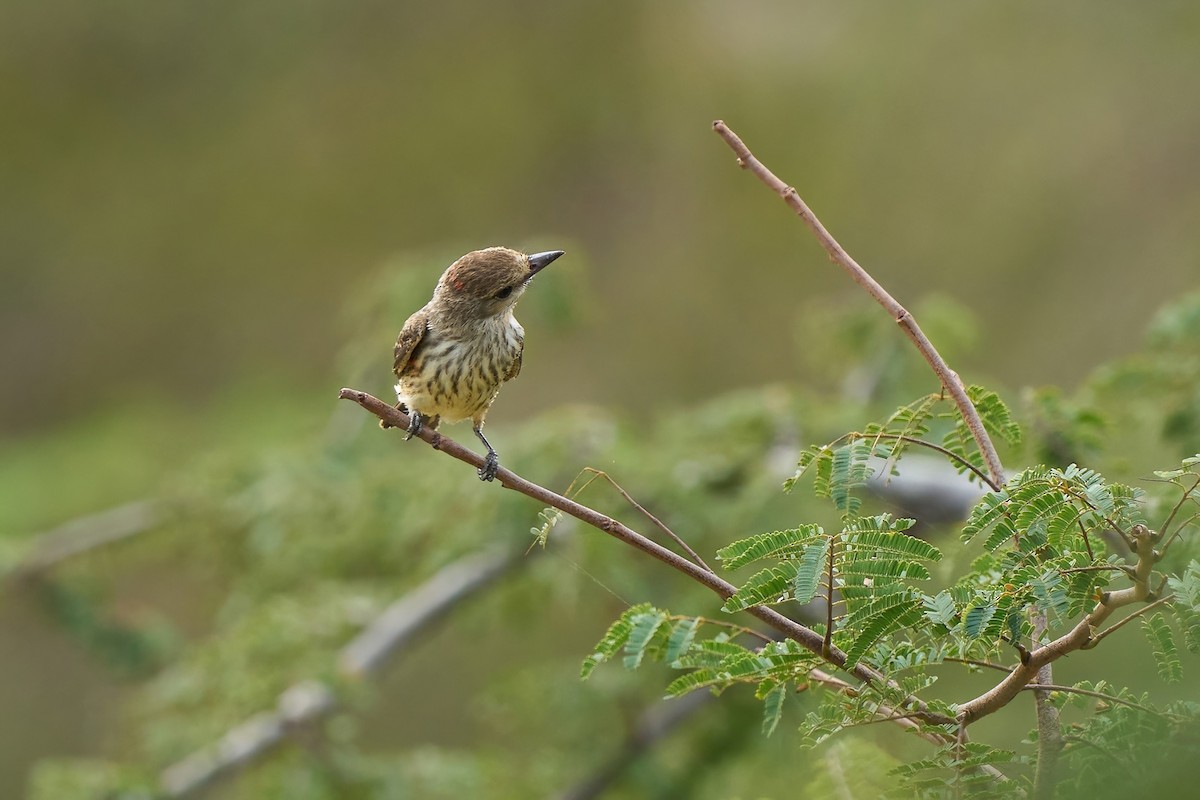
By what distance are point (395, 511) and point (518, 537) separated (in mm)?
602

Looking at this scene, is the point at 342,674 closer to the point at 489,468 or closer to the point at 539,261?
the point at 539,261

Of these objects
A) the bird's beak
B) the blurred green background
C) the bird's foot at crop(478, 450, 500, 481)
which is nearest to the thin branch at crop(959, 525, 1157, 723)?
the bird's foot at crop(478, 450, 500, 481)

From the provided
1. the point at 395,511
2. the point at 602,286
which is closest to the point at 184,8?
the point at 602,286

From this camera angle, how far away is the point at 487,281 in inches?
117

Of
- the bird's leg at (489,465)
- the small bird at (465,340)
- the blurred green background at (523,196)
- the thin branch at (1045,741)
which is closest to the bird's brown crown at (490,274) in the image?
the small bird at (465,340)

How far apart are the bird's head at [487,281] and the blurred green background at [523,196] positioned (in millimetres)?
3237

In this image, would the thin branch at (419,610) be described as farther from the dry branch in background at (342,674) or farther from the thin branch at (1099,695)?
the thin branch at (1099,695)

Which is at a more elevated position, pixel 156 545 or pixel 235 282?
pixel 235 282

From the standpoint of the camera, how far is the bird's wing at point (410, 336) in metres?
3.07

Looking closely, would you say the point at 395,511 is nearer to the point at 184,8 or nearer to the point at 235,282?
the point at 235,282

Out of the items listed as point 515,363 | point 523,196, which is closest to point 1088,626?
point 515,363

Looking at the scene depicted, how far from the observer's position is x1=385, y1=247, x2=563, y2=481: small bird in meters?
2.97

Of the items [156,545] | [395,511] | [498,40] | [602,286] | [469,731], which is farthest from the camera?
[498,40]

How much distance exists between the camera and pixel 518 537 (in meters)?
3.79
